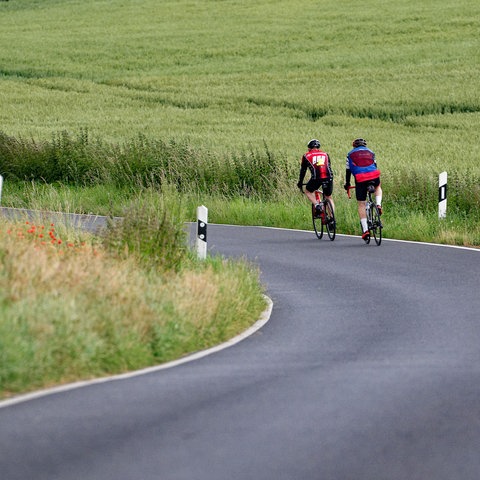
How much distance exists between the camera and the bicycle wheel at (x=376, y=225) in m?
20.6

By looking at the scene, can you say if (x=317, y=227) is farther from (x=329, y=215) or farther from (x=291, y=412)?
(x=291, y=412)

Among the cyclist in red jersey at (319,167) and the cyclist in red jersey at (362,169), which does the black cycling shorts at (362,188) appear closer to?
the cyclist in red jersey at (362,169)

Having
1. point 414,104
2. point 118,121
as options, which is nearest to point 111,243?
point 118,121

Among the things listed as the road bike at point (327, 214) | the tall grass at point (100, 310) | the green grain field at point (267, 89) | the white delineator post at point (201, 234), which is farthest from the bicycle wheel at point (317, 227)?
the tall grass at point (100, 310)

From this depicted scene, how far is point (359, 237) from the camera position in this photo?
895 inches

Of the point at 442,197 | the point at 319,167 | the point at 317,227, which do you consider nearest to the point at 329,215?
the point at 319,167

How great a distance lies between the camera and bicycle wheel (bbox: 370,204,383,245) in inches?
813

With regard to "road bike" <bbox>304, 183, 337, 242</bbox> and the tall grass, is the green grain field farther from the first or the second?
the tall grass

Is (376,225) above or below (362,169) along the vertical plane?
below

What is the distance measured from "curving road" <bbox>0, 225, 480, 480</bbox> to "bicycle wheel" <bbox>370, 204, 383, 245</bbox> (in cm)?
675

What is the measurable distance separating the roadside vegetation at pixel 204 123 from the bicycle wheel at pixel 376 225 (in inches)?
47.6

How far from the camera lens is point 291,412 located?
26.7 ft

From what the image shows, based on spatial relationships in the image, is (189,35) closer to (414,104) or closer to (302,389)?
(414,104)

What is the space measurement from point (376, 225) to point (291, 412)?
12733 millimetres
